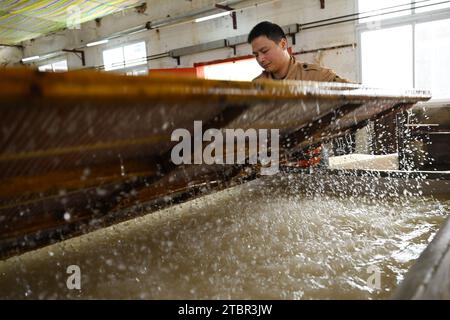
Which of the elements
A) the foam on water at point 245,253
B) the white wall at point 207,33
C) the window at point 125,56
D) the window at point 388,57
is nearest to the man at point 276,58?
the foam on water at point 245,253

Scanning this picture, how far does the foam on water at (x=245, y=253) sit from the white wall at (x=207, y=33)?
188 inches

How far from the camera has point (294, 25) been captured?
22.0ft

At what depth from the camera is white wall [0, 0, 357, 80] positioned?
6.45 meters

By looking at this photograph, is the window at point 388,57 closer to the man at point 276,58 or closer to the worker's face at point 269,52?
the man at point 276,58

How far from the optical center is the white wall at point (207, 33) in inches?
254

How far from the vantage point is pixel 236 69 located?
7715mm

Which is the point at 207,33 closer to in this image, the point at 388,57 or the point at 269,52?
the point at 388,57

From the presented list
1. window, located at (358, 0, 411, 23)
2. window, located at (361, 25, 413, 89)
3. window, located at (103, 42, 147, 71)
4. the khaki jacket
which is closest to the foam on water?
the khaki jacket

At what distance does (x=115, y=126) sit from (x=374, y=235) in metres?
1.58

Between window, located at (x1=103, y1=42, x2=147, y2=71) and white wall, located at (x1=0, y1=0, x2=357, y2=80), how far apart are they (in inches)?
6.6

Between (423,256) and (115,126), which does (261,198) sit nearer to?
(423,256)

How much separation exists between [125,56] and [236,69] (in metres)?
3.77

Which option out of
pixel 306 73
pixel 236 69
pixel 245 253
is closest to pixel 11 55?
pixel 236 69
